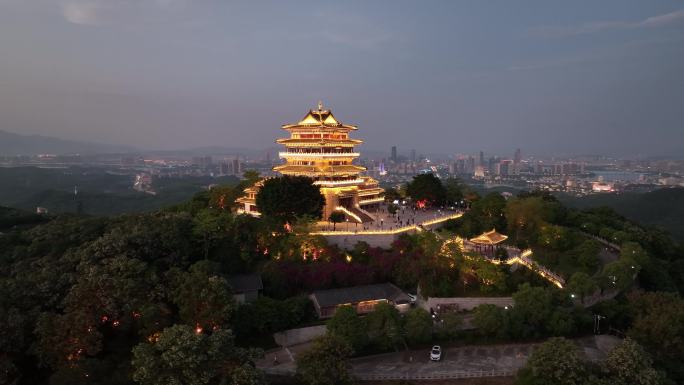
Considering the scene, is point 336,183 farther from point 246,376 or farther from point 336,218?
point 246,376

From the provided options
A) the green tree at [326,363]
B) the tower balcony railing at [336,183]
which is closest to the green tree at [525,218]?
the tower balcony railing at [336,183]

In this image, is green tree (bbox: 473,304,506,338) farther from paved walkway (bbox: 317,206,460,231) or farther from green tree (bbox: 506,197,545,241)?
green tree (bbox: 506,197,545,241)

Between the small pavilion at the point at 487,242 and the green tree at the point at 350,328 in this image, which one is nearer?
the green tree at the point at 350,328

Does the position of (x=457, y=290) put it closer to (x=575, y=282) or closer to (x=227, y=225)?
(x=575, y=282)

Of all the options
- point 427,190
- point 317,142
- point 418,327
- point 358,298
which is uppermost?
point 317,142

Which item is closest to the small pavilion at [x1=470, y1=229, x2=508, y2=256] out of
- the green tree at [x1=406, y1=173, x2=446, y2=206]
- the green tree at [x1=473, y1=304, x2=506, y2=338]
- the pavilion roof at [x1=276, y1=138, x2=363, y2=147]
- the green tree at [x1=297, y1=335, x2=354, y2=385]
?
the green tree at [x1=473, y1=304, x2=506, y2=338]

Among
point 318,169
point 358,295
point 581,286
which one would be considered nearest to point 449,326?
point 358,295

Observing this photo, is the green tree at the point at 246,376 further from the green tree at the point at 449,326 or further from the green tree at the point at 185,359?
the green tree at the point at 449,326
